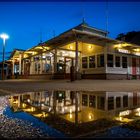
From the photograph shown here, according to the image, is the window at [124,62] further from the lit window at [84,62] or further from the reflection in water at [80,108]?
the reflection in water at [80,108]

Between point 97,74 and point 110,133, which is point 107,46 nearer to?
point 97,74

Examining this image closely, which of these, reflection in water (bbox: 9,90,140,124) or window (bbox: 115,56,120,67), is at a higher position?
window (bbox: 115,56,120,67)

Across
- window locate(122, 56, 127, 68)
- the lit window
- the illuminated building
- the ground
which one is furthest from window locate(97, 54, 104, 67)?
the ground

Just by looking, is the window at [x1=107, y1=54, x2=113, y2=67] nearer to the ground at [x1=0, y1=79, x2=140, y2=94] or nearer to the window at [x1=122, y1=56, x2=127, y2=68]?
the window at [x1=122, y1=56, x2=127, y2=68]

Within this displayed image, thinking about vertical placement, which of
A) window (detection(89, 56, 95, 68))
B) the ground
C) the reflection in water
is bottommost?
the ground

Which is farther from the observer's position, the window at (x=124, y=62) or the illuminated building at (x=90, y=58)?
the window at (x=124, y=62)

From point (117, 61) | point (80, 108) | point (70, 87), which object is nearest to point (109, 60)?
point (117, 61)

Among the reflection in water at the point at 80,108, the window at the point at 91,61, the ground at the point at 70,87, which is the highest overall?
the window at the point at 91,61

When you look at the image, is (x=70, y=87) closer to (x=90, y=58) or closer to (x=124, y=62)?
(x=90, y=58)

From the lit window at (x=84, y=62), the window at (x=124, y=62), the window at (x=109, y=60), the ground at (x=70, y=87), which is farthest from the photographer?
the window at (x=124, y=62)

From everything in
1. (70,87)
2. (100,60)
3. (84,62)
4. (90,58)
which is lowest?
(70,87)

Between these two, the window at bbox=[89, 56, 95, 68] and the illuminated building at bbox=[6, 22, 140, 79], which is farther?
the window at bbox=[89, 56, 95, 68]

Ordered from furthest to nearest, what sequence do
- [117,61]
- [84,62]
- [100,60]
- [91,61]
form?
[84,62] → [117,61] → [91,61] → [100,60]

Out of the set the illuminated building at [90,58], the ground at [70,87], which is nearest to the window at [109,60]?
the illuminated building at [90,58]
